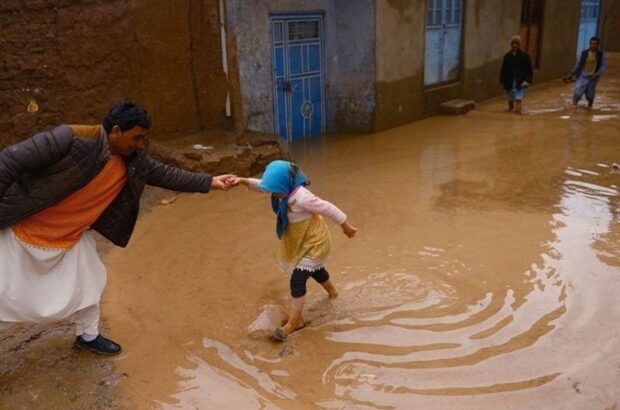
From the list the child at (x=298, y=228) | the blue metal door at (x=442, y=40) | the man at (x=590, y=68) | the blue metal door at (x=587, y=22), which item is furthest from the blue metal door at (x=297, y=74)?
the blue metal door at (x=587, y=22)

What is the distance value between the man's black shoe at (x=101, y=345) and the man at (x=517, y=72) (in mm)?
10099

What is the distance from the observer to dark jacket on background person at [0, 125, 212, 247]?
2822mm

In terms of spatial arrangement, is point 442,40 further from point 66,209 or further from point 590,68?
point 66,209

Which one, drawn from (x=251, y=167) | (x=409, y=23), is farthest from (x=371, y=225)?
(x=409, y=23)

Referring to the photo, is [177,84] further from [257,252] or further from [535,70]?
[535,70]

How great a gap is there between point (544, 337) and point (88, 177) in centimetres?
284

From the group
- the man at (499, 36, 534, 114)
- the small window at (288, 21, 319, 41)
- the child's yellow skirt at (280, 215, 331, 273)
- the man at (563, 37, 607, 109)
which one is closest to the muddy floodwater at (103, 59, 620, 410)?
the child's yellow skirt at (280, 215, 331, 273)

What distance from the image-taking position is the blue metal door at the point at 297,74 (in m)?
9.03

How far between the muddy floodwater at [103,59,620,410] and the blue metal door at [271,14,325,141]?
239cm

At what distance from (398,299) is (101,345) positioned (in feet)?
6.54

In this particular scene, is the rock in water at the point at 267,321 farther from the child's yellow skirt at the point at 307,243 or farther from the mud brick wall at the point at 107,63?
the mud brick wall at the point at 107,63

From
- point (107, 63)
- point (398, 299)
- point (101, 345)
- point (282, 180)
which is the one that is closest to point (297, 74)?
point (107, 63)

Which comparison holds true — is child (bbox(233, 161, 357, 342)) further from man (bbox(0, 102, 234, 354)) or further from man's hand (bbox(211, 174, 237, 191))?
man (bbox(0, 102, 234, 354))

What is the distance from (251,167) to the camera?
7207 mm
